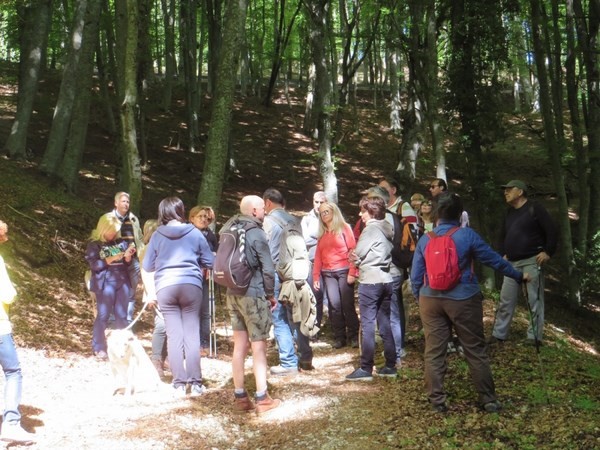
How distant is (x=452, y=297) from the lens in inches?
213

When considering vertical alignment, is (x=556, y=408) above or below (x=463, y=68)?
below

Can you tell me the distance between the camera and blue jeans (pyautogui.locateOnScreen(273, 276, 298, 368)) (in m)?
7.33

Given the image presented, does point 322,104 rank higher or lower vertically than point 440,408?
higher

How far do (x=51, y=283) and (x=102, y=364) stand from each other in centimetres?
338

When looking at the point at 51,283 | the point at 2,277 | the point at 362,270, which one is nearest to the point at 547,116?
the point at 362,270

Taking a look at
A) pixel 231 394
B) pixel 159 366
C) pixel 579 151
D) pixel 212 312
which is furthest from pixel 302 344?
pixel 579 151

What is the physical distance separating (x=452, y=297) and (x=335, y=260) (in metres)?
2.80

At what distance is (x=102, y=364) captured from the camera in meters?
7.75

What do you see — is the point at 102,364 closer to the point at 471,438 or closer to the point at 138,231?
the point at 138,231

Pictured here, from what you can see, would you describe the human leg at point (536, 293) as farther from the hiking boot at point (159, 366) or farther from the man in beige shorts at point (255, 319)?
the hiking boot at point (159, 366)

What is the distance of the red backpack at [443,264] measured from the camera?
17.5 feet

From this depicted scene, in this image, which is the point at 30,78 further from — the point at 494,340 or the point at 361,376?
the point at 494,340

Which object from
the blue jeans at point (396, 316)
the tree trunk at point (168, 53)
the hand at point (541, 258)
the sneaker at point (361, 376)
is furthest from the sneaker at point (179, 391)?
the tree trunk at point (168, 53)

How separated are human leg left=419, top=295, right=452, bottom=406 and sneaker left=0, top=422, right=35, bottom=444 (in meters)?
3.43
